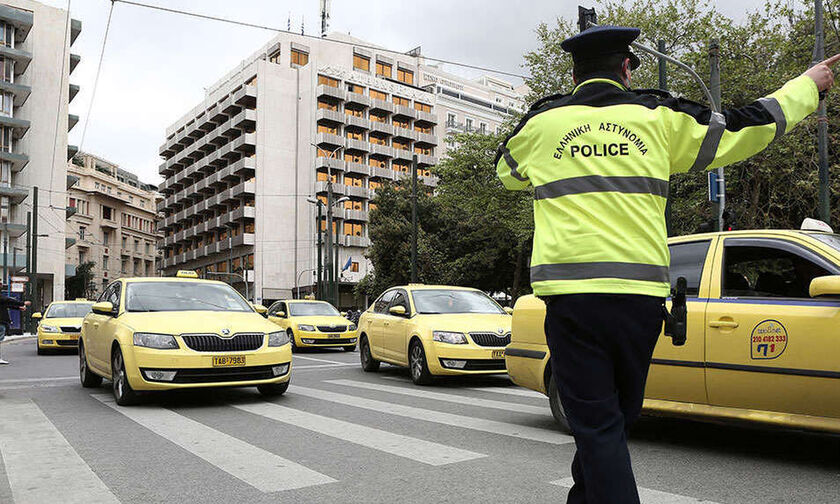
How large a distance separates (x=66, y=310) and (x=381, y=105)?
56.0 m

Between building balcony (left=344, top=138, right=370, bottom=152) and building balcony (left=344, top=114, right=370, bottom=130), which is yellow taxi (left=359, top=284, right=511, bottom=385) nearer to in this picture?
building balcony (left=344, top=138, right=370, bottom=152)

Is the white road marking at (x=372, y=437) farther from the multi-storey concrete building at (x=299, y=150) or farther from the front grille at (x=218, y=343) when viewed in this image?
the multi-storey concrete building at (x=299, y=150)

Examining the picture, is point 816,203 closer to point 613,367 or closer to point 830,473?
point 830,473

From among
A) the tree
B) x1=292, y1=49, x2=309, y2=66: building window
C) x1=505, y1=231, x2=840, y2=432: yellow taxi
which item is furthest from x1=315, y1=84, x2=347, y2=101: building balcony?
x1=505, y1=231, x2=840, y2=432: yellow taxi

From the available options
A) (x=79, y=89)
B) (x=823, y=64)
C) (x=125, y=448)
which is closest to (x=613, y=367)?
(x=823, y=64)

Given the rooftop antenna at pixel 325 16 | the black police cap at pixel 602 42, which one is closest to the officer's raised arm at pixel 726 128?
the black police cap at pixel 602 42

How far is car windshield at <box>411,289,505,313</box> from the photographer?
11930mm

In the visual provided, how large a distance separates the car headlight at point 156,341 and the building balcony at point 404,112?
6860cm

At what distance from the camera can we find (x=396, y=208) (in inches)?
2077

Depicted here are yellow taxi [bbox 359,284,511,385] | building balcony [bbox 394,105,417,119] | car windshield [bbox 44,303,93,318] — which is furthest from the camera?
building balcony [bbox 394,105,417,119]

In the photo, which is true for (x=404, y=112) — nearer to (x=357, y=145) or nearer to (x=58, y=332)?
(x=357, y=145)

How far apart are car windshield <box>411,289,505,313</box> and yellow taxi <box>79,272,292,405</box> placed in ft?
9.96

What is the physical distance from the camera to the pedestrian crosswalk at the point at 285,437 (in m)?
4.95

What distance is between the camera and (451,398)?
933cm
